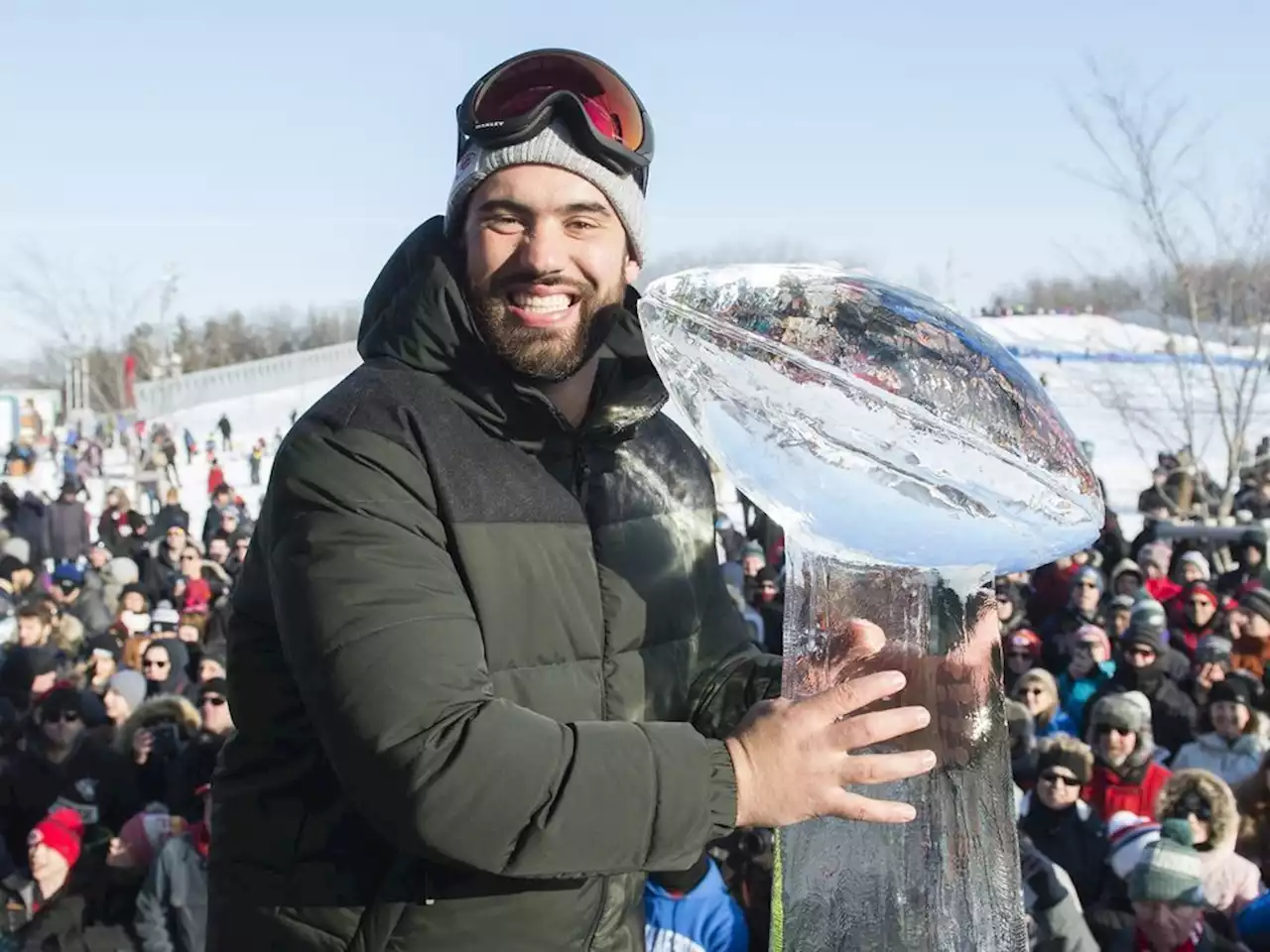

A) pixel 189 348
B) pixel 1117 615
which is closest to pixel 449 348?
pixel 1117 615

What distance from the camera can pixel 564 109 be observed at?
5.34ft

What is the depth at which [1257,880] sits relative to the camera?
14.3 feet

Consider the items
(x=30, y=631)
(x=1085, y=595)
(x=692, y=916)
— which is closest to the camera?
(x=692, y=916)

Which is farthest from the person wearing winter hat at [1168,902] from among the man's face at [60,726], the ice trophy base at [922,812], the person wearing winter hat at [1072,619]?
the man's face at [60,726]

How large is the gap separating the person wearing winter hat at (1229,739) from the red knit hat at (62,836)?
4304 mm

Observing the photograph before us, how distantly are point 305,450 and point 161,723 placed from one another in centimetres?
515

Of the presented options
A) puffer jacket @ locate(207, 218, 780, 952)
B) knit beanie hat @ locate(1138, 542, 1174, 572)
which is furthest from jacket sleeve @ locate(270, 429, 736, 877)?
knit beanie hat @ locate(1138, 542, 1174, 572)

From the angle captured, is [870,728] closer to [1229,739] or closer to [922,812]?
[922,812]

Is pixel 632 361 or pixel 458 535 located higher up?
pixel 632 361

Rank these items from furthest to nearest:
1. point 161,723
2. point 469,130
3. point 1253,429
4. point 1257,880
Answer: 1. point 1253,429
2. point 161,723
3. point 1257,880
4. point 469,130

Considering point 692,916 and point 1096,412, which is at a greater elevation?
point 692,916

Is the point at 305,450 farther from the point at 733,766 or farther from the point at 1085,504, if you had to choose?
the point at 1085,504

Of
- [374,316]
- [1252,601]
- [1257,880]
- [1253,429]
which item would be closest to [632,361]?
[374,316]

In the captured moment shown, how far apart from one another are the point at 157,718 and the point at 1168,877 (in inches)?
171
